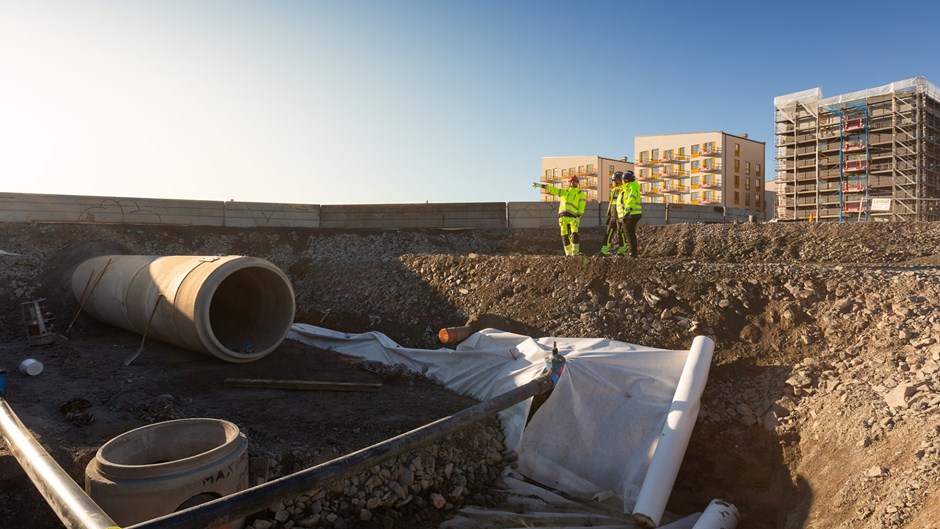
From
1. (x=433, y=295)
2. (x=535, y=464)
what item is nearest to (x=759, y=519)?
(x=535, y=464)

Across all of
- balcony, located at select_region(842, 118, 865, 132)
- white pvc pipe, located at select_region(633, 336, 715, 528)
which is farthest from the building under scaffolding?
white pvc pipe, located at select_region(633, 336, 715, 528)

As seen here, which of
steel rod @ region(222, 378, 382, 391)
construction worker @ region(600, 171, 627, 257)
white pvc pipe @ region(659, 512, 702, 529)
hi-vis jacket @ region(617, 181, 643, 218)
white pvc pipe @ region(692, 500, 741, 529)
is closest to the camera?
white pvc pipe @ region(692, 500, 741, 529)

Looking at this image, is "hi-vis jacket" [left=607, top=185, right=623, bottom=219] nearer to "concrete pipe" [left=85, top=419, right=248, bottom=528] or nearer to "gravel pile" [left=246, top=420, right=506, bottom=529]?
"gravel pile" [left=246, top=420, right=506, bottom=529]

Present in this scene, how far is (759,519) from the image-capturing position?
5043mm

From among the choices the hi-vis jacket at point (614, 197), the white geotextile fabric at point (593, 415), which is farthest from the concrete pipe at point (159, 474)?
the hi-vis jacket at point (614, 197)

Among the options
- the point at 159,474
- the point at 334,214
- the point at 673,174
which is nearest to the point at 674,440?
the point at 159,474

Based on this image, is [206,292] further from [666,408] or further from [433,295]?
[666,408]

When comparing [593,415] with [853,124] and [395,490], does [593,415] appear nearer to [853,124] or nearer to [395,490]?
[395,490]

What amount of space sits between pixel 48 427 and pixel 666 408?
583 cm

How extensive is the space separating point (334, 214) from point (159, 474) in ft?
43.5

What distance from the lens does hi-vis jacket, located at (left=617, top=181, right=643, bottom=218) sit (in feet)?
30.9

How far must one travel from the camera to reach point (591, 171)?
61094mm

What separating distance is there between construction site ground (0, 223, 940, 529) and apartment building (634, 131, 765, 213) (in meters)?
44.6

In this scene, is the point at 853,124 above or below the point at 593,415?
above
